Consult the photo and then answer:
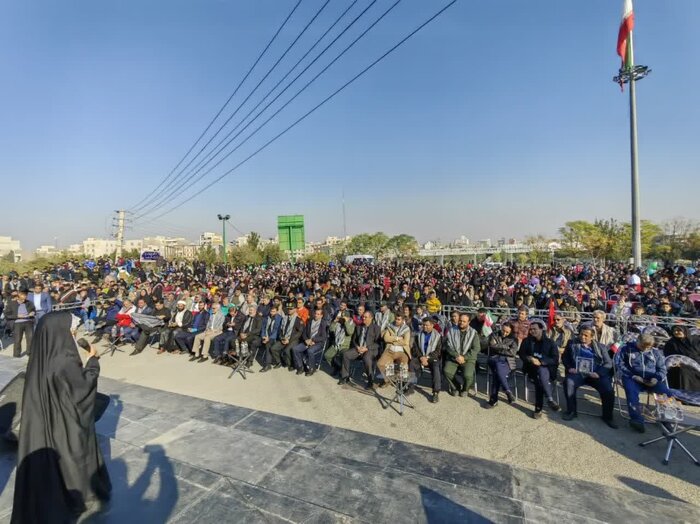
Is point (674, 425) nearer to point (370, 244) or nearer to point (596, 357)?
point (596, 357)

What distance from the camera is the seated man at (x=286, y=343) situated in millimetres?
7488

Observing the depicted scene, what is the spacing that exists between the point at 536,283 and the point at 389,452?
47.5 ft

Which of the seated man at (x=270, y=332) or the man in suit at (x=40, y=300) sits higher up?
the man in suit at (x=40, y=300)

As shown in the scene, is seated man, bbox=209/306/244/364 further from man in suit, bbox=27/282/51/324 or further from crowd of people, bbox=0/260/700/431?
man in suit, bbox=27/282/51/324

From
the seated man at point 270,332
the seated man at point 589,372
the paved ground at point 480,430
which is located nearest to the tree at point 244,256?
the seated man at point 270,332

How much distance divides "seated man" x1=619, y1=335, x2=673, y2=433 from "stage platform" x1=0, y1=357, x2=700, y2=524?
4.04 feet

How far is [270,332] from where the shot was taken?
25.9ft

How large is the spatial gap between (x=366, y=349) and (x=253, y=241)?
36.2m

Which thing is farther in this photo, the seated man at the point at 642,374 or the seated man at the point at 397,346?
the seated man at the point at 397,346

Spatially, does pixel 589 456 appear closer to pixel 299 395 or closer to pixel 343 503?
pixel 343 503

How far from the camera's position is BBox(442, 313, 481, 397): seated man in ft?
19.3

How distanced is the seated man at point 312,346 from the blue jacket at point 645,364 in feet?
16.7

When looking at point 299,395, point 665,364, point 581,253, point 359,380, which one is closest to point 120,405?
point 299,395

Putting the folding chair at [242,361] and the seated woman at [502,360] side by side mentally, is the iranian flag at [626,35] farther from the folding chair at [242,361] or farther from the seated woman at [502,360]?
the folding chair at [242,361]
